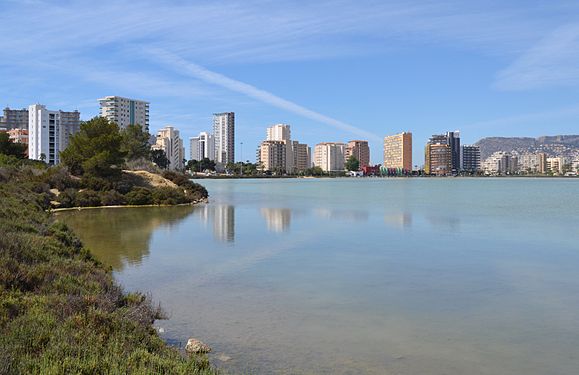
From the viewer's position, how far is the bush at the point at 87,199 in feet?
144

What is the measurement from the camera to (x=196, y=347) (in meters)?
8.66

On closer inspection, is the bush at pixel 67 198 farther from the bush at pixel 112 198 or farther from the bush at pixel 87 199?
the bush at pixel 112 198

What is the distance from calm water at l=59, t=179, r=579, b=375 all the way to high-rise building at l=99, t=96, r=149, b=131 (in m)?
160

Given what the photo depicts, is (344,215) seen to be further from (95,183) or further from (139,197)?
(95,183)

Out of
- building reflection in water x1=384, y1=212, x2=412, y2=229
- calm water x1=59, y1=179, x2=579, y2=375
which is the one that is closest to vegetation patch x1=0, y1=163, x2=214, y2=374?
calm water x1=59, y1=179, x2=579, y2=375

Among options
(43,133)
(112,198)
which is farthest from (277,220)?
(43,133)

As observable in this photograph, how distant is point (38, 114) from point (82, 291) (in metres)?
127

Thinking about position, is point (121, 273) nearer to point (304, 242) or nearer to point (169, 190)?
point (304, 242)

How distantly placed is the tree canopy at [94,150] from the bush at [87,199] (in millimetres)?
4464

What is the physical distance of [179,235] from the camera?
84.8ft

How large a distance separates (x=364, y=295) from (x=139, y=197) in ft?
131

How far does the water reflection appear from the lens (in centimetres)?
1891

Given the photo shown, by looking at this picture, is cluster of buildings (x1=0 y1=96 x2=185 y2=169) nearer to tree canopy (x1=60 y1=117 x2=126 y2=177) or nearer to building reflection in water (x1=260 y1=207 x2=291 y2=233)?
tree canopy (x1=60 y1=117 x2=126 y2=177)

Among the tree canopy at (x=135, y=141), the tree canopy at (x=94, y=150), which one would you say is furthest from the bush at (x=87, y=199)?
the tree canopy at (x=135, y=141)
